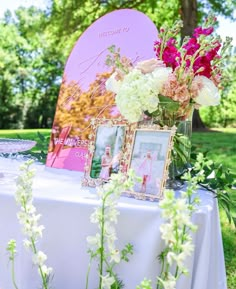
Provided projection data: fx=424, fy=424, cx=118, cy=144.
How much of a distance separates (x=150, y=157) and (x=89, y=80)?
52 cm

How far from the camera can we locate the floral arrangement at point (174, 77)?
902mm

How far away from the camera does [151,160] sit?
91 cm

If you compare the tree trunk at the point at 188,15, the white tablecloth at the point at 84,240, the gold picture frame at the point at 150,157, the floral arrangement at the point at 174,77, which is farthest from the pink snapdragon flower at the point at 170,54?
the tree trunk at the point at 188,15

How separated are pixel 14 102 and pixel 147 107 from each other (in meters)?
14.1

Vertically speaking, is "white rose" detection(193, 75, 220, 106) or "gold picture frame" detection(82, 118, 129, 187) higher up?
"white rose" detection(193, 75, 220, 106)

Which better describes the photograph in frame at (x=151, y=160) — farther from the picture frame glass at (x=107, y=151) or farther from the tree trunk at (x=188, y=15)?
the tree trunk at (x=188, y=15)

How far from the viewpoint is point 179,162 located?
3.40ft

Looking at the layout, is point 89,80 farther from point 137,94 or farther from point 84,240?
point 84,240

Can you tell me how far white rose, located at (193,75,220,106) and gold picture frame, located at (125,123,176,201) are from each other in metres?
0.10

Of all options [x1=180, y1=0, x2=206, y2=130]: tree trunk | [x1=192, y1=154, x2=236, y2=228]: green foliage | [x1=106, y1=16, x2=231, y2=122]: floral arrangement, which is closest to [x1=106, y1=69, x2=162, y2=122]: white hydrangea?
[x1=106, y1=16, x2=231, y2=122]: floral arrangement

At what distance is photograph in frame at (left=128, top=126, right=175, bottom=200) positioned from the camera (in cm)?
89

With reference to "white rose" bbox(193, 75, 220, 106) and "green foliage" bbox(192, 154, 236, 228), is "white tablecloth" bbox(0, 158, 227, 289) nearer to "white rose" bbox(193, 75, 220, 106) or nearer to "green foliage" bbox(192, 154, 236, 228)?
"green foliage" bbox(192, 154, 236, 228)

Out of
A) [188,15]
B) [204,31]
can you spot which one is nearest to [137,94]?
[204,31]

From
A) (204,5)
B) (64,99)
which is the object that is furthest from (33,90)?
(64,99)
